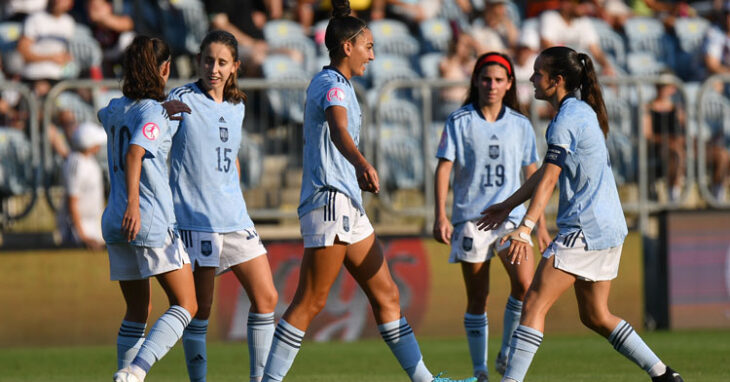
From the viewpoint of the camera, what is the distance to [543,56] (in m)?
6.83

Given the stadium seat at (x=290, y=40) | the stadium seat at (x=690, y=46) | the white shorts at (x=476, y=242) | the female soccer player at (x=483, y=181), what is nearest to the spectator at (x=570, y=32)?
the stadium seat at (x=690, y=46)

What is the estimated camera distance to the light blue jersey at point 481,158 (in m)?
8.41

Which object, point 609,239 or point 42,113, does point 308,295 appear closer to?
point 609,239

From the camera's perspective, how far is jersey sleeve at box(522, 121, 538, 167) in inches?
339

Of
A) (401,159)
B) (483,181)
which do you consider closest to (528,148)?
(483,181)

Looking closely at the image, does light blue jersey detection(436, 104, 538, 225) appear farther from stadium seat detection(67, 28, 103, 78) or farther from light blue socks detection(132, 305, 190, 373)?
stadium seat detection(67, 28, 103, 78)

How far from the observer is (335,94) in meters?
6.45

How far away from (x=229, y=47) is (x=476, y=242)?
231 centimetres

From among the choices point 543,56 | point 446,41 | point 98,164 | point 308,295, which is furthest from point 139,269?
point 446,41

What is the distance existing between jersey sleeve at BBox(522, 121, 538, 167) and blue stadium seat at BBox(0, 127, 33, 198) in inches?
228

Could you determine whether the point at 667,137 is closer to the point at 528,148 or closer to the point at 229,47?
the point at 528,148

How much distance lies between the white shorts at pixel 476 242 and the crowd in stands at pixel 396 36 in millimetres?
4715

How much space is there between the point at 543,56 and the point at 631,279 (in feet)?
20.4

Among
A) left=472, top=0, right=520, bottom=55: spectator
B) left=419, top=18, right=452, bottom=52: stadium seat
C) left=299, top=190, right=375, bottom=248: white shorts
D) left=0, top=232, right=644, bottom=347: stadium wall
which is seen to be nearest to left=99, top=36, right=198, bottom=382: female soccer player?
left=299, top=190, right=375, bottom=248: white shorts
